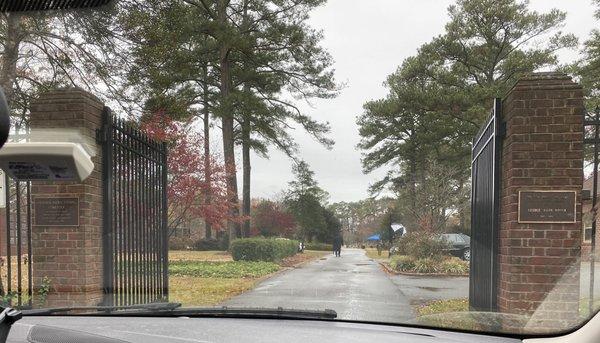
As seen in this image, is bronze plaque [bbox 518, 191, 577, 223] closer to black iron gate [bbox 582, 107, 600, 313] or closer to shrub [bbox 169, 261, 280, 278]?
black iron gate [bbox 582, 107, 600, 313]

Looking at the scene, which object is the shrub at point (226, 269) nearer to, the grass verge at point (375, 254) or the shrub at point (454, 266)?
the grass verge at point (375, 254)

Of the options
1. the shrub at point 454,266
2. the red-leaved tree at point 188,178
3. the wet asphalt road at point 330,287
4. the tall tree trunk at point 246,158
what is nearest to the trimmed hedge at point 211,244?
the red-leaved tree at point 188,178

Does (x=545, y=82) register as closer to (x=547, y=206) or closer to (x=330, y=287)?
(x=547, y=206)

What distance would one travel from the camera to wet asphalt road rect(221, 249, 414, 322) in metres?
3.80

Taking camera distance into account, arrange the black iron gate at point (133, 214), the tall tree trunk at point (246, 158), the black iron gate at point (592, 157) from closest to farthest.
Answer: the black iron gate at point (592, 157) → the tall tree trunk at point (246, 158) → the black iron gate at point (133, 214)

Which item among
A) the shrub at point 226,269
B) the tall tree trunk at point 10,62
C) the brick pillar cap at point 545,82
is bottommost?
the shrub at point 226,269

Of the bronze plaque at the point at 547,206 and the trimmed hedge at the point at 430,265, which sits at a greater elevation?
the bronze plaque at the point at 547,206

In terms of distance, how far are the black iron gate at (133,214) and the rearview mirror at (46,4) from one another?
8.88ft

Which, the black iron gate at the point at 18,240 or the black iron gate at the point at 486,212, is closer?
the black iron gate at the point at 486,212

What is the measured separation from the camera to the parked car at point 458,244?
7777mm

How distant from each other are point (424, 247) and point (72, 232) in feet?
17.9

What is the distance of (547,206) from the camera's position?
145 inches

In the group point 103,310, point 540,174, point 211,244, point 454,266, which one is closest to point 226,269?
point 211,244

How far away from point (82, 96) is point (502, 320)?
13.9 feet
